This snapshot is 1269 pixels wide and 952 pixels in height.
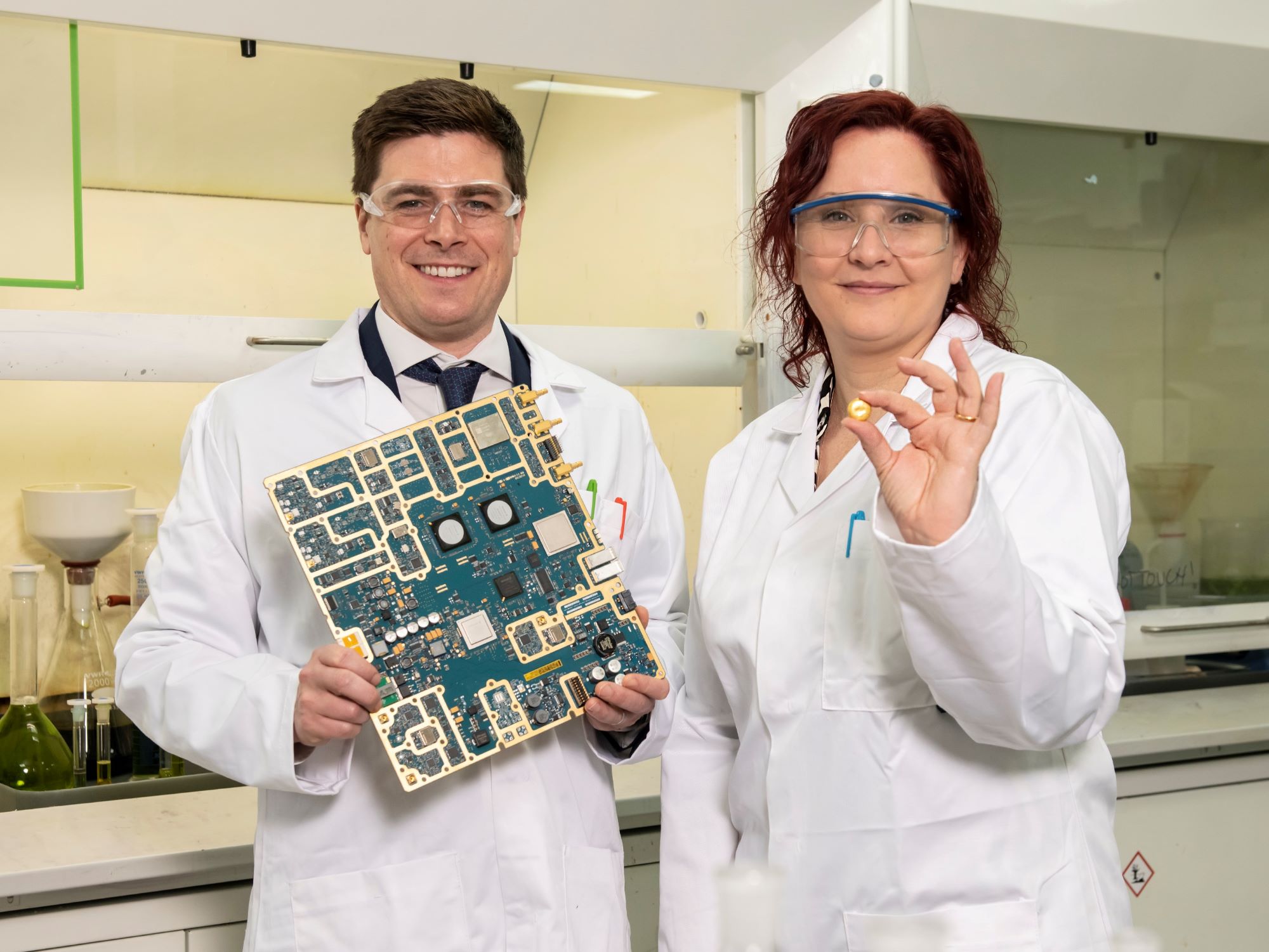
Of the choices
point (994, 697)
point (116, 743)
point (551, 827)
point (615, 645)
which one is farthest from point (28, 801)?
point (994, 697)

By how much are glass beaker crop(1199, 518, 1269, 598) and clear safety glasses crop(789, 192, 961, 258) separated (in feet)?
4.68

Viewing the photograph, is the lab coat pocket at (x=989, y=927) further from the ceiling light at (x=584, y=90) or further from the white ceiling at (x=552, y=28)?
the ceiling light at (x=584, y=90)

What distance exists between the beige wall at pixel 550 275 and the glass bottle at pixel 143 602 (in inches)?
6.6

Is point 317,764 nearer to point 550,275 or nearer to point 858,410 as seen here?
point 858,410

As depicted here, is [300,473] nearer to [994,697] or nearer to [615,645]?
[615,645]

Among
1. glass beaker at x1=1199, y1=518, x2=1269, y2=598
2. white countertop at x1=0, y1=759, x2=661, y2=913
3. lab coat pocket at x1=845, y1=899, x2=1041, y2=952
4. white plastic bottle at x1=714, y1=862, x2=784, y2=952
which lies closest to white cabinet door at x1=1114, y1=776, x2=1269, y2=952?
glass beaker at x1=1199, y1=518, x2=1269, y2=598

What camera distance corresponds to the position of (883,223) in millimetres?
1183

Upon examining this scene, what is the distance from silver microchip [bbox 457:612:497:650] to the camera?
1104 mm

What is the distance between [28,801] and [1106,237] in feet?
7.01

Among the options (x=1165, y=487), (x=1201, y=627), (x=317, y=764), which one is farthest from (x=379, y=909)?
(x=1165, y=487)

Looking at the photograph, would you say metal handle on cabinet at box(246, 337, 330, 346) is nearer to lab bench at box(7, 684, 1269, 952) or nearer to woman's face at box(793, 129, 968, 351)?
lab bench at box(7, 684, 1269, 952)

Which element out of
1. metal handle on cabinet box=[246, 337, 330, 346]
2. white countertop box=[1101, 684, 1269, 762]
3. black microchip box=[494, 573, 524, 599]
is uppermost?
metal handle on cabinet box=[246, 337, 330, 346]

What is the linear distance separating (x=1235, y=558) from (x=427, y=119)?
6.17 ft

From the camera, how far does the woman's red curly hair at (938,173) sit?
1.21 metres
